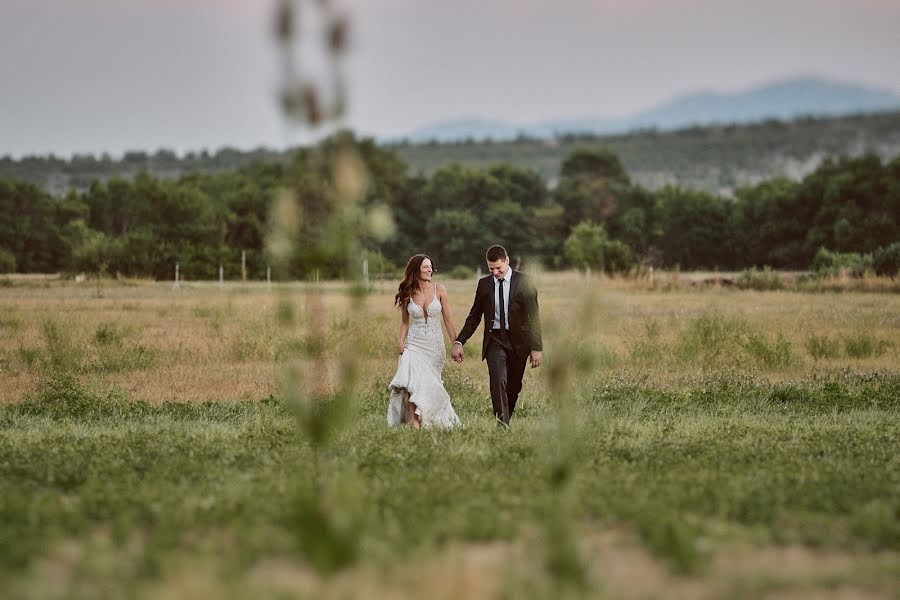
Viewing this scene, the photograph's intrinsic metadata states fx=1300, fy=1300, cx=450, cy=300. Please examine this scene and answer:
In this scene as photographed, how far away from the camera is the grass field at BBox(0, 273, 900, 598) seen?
22.5 feet

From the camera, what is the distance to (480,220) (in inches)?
4599

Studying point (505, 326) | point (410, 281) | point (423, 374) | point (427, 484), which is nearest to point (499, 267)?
point (505, 326)

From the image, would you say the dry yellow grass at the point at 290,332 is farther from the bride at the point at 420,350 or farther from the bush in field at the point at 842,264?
the bush in field at the point at 842,264

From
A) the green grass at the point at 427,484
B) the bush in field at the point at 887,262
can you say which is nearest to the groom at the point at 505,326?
the green grass at the point at 427,484

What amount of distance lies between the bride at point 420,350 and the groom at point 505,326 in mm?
412

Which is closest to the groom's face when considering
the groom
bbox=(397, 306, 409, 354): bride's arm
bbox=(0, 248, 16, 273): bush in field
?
the groom

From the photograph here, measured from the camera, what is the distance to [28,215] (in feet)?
323

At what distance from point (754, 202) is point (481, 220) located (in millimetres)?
24436

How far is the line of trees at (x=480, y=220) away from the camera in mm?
89938

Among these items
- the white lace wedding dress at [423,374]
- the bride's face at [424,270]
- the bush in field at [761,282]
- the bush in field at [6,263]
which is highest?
the bride's face at [424,270]

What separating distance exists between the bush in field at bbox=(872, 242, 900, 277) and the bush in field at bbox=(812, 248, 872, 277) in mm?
340

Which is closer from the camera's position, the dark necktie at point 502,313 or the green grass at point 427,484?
the green grass at point 427,484

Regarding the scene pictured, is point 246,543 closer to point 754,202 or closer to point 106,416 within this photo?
point 106,416

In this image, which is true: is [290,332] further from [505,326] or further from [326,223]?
[326,223]
